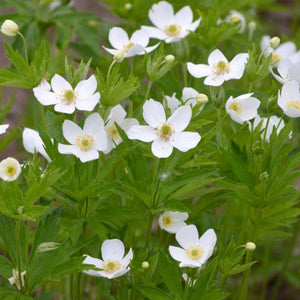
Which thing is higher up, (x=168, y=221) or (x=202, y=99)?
(x=202, y=99)

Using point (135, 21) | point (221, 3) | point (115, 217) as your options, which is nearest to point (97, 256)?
point (115, 217)

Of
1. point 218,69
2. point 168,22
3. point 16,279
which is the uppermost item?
point 218,69

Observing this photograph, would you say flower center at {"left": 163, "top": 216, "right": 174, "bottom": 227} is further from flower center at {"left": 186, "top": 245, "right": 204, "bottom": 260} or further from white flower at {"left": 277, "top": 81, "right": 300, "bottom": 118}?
white flower at {"left": 277, "top": 81, "right": 300, "bottom": 118}

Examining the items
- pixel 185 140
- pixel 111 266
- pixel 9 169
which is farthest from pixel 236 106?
pixel 9 169

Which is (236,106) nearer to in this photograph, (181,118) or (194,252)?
(181,118)

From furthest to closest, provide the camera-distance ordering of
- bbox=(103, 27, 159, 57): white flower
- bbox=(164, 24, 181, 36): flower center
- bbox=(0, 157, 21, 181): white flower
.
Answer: bbox=(164, 24, 181, 36): flower center → bbox=(103, 27, 159, 57): white flower → bbox=(0, 157, 21, 181): white flower

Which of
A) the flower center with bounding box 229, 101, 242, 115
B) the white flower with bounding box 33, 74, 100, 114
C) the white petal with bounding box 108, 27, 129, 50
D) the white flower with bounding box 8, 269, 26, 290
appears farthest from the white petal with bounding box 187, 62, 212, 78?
the white flower with bounding box 8, 269, 26, 290
